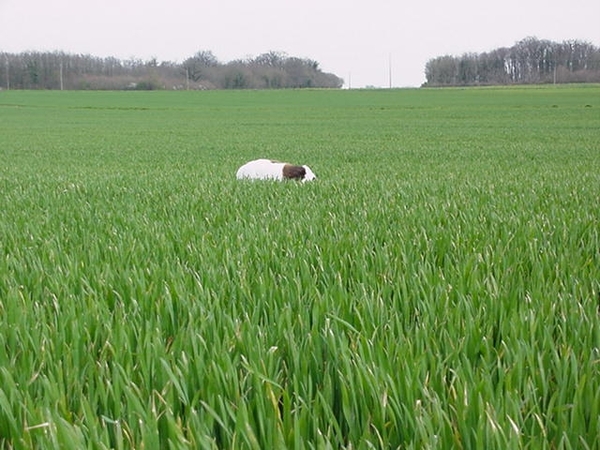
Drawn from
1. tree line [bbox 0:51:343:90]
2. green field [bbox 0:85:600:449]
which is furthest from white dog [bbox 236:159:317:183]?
tree line [bbox 0:51:343:90]

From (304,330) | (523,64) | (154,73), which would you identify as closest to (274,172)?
(304,330)

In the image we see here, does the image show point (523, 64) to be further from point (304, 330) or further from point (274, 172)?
point (304, 330)

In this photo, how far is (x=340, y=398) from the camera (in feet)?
4.32

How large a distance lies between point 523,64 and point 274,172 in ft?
399

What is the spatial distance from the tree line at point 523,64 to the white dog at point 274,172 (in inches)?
4420

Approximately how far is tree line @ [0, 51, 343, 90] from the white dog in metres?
101

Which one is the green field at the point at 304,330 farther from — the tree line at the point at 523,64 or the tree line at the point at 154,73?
the tree line at the point at 523,64

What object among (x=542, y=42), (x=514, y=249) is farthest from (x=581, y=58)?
(x=514, y=249)

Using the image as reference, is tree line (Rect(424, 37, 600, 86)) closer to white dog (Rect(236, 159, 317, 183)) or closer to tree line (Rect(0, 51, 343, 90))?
tree line (Rect(0, 51, 343, 90))

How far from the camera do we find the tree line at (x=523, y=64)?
113m

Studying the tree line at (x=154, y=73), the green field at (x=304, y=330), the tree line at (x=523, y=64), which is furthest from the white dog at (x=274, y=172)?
the tree line at (x=523, y=64)

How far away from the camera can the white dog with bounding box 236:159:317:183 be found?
6.82m

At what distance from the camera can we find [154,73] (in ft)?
357

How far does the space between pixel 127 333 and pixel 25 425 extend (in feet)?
1.94
